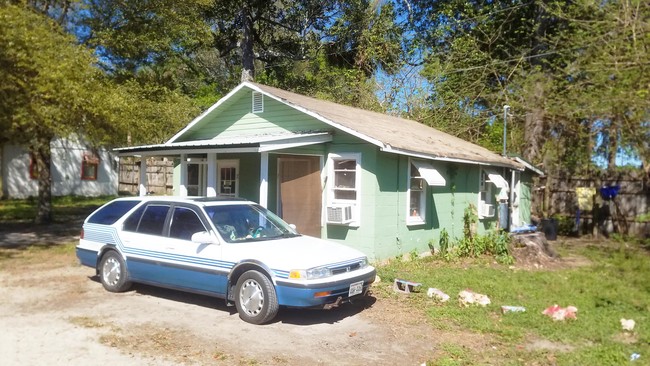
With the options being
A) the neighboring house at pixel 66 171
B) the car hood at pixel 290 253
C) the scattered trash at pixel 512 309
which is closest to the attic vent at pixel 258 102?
the car hood at pixel 290 253

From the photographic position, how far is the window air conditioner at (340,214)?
1010cm

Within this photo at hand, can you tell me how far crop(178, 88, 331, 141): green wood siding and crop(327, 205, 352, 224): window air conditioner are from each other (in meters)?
1.79

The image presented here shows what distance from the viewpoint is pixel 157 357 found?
5312 millimetres

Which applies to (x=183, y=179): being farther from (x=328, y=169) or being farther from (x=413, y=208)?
(x=413, y=208)

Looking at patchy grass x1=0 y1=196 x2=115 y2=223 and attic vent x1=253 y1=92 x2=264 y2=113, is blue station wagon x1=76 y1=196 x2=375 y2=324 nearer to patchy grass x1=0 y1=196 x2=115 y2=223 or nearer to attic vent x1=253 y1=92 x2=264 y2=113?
attic vent x1=253 y1=92 x2=264 y2=113

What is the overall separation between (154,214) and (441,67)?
55.7 ft

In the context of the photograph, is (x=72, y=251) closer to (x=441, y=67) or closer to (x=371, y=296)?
(x=371, y=296)

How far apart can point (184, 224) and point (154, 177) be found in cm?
2110

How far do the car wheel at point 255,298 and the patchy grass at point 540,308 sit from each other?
2.16 metres

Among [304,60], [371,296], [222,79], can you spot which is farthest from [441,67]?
[371,296]

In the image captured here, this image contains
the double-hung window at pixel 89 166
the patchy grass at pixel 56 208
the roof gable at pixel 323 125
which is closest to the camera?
the roof gable at pixel 323 125

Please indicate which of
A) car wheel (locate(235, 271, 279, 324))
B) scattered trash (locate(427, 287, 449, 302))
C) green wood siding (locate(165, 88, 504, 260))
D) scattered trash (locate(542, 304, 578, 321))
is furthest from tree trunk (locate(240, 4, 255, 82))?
scattered trash (locate(542, 304, 578, 321))

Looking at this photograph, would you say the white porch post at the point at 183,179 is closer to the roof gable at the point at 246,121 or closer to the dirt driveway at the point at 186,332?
the roof gable at the point at 246,121

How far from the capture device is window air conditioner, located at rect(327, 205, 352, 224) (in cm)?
1010
